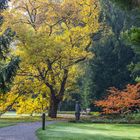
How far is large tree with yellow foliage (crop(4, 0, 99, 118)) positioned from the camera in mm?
31391

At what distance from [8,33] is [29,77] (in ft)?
49.3

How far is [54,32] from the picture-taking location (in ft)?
115

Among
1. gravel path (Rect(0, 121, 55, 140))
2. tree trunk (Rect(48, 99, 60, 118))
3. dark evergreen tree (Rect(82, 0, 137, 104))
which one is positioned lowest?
gravel path (Rect(0, 121, 55, 140))

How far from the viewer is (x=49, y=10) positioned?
33.4 meters

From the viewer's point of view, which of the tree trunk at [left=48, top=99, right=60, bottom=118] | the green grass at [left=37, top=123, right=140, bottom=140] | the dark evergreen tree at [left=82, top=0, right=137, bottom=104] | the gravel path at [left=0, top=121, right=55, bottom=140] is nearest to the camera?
the gravel path at [left=0, top=121, right=55, bottom=140]

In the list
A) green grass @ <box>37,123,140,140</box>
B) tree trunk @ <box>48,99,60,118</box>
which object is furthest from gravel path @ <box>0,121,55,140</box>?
tree trunk @ <box>48,99,60,118</box>

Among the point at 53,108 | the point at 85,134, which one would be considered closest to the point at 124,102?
the point at 53,108

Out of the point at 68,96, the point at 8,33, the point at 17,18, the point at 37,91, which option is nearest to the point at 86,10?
the point at 17,18

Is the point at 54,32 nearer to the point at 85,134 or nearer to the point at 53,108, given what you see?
the point at 53,108

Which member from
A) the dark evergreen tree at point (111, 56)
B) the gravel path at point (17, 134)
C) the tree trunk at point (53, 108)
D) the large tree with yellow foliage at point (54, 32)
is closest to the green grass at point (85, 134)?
the gravel path at point (17, 134)

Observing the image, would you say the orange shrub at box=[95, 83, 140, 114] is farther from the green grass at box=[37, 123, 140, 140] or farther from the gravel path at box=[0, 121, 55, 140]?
the gravel path at box=[0, 121, 55, 140]

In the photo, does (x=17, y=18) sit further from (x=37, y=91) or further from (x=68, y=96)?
(x=68, y=96)

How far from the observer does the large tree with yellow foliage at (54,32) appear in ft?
103

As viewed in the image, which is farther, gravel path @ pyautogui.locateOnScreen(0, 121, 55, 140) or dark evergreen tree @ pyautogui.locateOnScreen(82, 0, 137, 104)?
dark evergreen tree @ pyautogui.locateOnScreen(82, 0, 137, 104)
